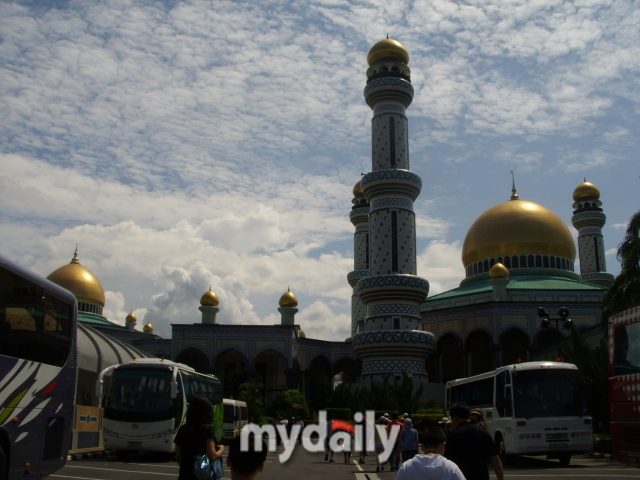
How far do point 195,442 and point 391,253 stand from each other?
104 feet

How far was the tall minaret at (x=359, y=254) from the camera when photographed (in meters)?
49.8

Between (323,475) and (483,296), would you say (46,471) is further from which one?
(483,296)

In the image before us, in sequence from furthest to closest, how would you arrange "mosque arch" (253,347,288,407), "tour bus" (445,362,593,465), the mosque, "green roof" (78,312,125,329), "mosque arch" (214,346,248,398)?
"green roof" (78,312,125,329) → "mosque arch" (253,347,288,407) → "mosque arch" (214,346,248,398) → the mosque → "tour bus" (445,362,593,465)

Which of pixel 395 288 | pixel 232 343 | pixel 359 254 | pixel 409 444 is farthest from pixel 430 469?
pixel 359 254

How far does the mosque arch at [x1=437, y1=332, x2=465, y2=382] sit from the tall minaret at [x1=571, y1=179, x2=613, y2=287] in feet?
38.4

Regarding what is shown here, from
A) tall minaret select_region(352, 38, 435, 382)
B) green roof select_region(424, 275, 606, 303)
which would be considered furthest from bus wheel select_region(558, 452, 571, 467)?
green roof select_region(424, 275, 606, 303)

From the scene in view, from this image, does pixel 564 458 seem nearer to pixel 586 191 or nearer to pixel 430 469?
pixel 430 469

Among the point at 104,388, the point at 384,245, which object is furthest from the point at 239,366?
the point at 104,388

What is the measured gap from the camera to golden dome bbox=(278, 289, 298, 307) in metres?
49.9

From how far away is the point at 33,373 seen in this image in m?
8.90

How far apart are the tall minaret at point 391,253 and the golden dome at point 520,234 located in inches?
468

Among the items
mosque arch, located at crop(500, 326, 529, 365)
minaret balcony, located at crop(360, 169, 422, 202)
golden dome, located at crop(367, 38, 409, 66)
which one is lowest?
mosque arch, located at crop(500, 326, 529, 365)

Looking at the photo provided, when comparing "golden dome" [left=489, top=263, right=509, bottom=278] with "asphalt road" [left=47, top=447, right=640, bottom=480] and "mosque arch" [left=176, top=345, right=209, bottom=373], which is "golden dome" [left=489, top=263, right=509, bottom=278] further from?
"asphalt road" [left=47, top=447, right=640, bottom=480]

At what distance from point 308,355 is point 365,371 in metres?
14.2
